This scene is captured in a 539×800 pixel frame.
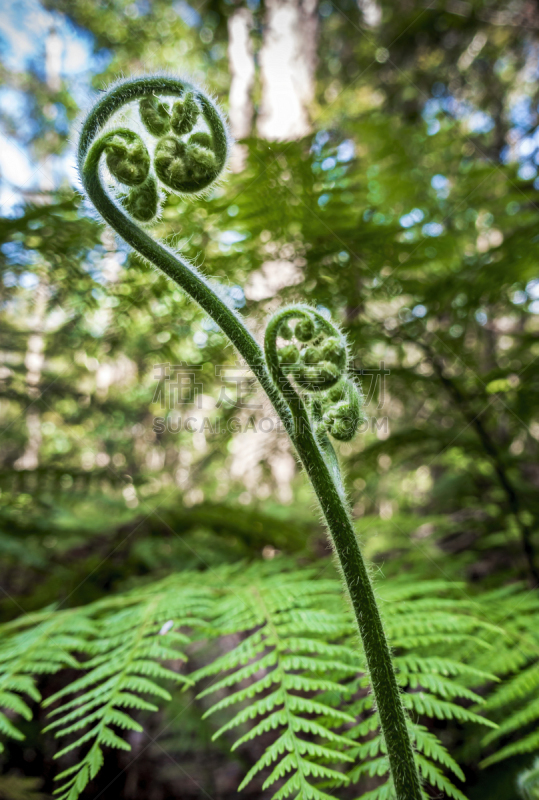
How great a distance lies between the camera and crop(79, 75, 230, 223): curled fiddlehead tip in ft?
3.19

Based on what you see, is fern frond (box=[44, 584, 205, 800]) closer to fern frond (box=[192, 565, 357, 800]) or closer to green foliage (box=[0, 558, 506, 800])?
green foliage (box=[0, 558, 506, 800])

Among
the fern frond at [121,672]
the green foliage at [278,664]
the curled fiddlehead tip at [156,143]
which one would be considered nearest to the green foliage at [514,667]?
the green foliage at [278,664]

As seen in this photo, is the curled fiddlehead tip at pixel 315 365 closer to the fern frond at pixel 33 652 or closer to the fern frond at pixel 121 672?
the fern frond at pixel 121 672

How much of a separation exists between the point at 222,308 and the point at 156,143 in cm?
42

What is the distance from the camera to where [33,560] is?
2611 millimetres

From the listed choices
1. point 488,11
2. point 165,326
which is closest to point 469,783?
point 165,326

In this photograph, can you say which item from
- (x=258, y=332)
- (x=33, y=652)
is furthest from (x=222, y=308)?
(x=33, y=652)

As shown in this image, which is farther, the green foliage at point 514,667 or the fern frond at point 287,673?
the green foliage at point 514,667

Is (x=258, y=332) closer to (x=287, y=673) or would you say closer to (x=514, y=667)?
(x=287, y=673)

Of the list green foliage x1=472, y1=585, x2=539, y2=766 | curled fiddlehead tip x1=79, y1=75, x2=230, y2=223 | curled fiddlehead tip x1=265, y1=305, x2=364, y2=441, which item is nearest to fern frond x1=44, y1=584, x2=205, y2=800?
curled fiddlehead tip x1=265, y1=305, x2=364, y2=441

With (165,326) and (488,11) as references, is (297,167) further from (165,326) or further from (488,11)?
(488,11)

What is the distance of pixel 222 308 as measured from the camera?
99 cm

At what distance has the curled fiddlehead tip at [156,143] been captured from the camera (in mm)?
971

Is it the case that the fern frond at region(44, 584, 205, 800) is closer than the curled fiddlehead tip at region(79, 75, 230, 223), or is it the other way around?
the curled fiddlehead tip at region(79, 75, 230, 223)
